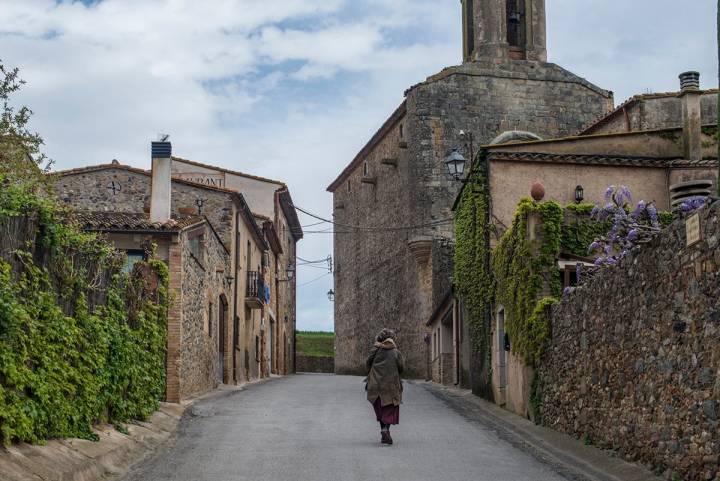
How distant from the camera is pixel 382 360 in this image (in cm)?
1384

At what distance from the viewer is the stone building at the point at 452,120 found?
39.6 m

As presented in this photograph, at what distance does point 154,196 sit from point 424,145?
19.3m

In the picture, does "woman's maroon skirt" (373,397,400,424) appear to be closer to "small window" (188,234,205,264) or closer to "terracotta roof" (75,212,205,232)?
"terracotta roof" (75,212,205,232)

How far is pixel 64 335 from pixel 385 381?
4.71 meters

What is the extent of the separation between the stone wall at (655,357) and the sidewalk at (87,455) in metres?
5.58

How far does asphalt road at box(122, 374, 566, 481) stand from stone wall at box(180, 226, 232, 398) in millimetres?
2693

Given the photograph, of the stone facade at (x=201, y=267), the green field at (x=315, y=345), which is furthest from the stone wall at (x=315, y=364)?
the stone facade at (x=201, y=267)

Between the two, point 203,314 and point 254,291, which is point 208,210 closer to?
point 203,314

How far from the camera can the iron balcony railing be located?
3519cm

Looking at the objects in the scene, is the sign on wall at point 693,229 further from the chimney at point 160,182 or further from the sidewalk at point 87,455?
the chimney at point 160,182

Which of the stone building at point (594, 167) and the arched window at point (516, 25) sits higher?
the arched window at point (516, 25)

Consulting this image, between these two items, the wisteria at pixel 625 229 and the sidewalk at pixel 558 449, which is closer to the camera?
the sidewalk at pixel 558 449

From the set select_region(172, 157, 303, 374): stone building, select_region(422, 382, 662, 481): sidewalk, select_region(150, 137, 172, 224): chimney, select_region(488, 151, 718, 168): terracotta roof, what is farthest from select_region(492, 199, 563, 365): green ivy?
select_region(172, 157, 303, 374): stone building

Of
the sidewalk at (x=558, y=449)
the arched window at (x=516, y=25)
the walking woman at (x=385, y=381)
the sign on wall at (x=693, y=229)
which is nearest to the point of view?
the sign on wall at (x=693, y=229)
